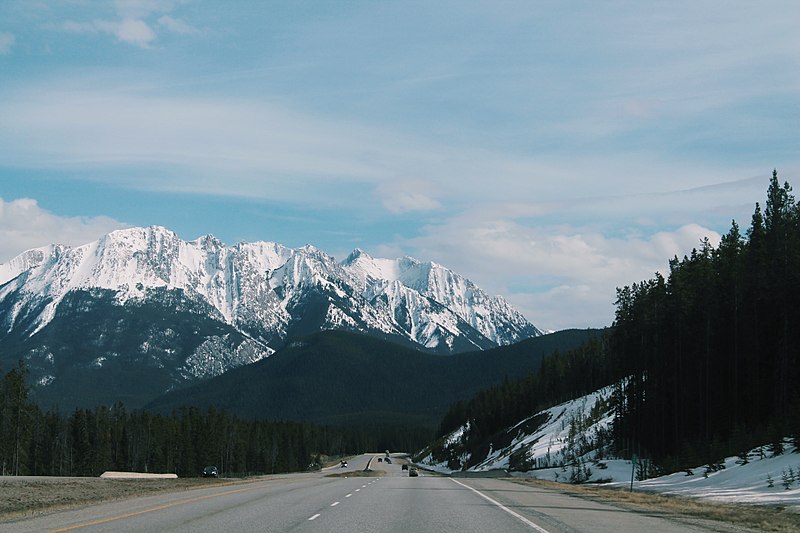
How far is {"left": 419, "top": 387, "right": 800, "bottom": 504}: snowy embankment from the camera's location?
1522 inches

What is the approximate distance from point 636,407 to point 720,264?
1876cm

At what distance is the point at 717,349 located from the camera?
68.7 meters

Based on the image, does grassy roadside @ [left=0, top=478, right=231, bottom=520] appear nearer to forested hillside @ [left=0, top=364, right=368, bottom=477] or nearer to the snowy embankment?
the snowy embankment

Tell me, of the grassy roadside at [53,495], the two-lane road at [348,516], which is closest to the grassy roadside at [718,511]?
the two-lane road at [348,516]

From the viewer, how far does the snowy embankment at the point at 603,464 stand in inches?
1522

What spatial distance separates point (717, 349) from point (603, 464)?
1384cm

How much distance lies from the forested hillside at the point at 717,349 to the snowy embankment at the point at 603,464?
225 centimetres

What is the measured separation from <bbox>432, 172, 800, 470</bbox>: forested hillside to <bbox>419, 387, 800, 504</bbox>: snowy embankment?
88.4 inches

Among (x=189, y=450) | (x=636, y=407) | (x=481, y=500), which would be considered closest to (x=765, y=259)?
(x=636, y=407)

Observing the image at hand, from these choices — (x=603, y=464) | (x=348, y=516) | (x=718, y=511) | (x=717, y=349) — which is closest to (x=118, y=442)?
(x=603, y=464)

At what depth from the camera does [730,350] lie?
66.8 meters

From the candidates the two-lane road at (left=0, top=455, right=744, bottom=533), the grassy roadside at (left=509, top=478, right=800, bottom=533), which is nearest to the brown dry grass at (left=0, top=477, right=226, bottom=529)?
the two-lane road at (left=0, top=455, right=744, bottom=533)

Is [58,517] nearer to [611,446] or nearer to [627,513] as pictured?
[627,513]

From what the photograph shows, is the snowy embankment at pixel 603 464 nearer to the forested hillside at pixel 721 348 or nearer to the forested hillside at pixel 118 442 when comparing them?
the forested hillside at pixel 721 348
